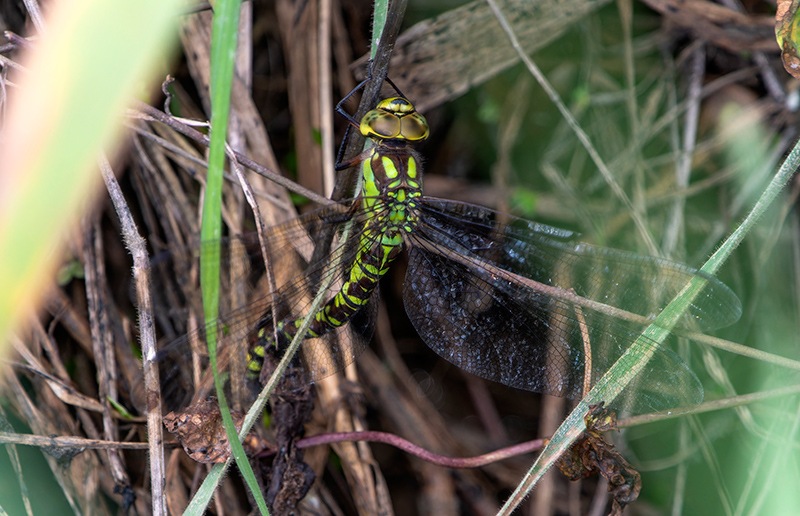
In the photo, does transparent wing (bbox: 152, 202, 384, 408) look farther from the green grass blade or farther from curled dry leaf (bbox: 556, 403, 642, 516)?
the green grass blade

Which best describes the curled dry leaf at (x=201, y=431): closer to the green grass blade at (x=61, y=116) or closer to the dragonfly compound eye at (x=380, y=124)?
the dragonfly compound eye at (x=380, y=124)

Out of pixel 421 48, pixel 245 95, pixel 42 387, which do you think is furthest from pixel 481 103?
pixel 42 387

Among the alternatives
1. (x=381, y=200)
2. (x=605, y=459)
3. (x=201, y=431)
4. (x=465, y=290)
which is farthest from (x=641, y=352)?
(x=201, y=431)

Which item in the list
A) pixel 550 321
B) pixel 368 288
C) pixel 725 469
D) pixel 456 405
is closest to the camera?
pixel 550 321

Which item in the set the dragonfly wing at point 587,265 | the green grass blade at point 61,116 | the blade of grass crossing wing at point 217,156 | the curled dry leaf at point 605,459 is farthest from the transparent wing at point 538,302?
the green grass blade at point 61,116

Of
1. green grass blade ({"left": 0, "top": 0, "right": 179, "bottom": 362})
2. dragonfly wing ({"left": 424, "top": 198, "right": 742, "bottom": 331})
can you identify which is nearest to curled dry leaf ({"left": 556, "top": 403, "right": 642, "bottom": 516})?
dragonfly wing ({"left": 424, "top": 198, "right": 742, "bottom": 331})

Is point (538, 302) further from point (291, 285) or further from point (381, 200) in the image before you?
point (291, 285)

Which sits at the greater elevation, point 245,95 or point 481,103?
point 245,95

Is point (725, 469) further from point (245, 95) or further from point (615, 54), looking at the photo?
point (245, 95)
